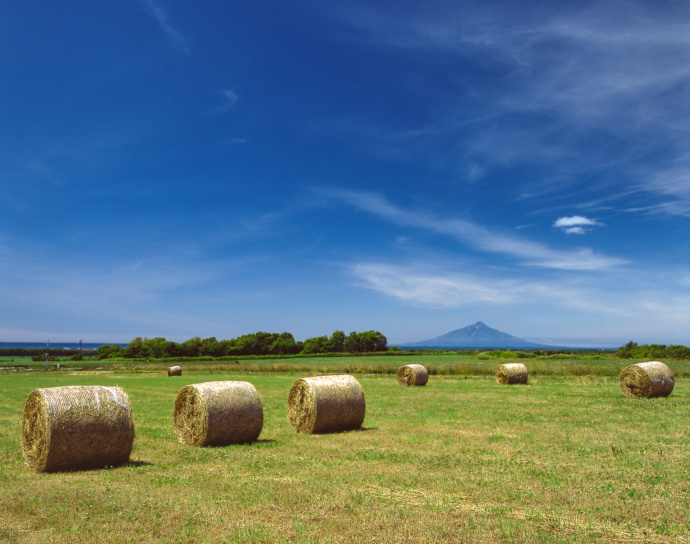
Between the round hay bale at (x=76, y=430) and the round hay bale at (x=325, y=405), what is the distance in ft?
19.9

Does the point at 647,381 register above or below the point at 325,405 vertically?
above

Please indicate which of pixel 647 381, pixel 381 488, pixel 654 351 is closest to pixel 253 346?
pixel 654 351

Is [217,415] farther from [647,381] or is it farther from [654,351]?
[654,351]

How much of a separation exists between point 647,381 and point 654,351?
3105 inches

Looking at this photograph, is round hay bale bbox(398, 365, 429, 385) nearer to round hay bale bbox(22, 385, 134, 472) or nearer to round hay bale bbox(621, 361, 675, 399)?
round hay bale bbox(621, 361, 675, 399)

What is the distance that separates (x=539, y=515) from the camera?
26.7 ft

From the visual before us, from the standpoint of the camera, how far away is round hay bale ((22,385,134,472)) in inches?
445

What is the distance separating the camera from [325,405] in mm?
16641

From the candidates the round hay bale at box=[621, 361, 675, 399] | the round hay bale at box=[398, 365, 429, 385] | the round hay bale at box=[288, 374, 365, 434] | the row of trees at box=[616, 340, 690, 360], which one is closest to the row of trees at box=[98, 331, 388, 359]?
the row of trees at box=[616, 340, 690, 360]

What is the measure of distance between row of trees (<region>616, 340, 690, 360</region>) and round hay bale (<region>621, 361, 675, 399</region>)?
6960 cm

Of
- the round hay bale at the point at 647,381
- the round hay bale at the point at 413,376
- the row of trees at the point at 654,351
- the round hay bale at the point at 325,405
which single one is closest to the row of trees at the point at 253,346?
the row of trees at the point at 654,351

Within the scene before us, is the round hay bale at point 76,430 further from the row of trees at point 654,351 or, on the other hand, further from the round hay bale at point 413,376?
the row of trees at point 654,351

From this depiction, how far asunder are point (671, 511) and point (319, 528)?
18.8 ft

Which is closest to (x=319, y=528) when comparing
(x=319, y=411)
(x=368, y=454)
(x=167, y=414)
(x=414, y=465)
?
(x=414, y=465)
